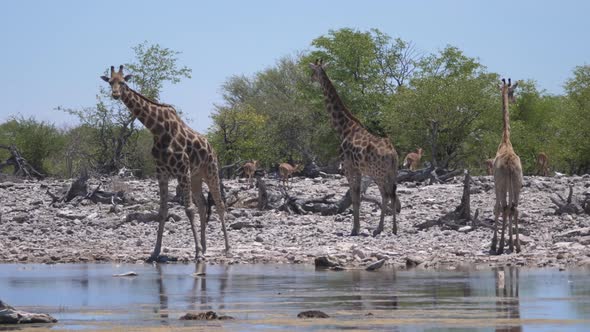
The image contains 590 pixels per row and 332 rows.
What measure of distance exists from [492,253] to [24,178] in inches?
934

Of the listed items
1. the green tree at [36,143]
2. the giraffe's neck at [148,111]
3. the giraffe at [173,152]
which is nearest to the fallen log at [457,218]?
the giraffe at [173,152]

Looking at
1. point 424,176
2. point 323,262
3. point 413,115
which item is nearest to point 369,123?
point 413,115

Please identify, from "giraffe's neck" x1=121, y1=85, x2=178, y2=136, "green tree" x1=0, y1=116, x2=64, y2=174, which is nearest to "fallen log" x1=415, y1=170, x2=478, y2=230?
"giraffe's neck" x1=121, y1=85, x2=178, y2=136

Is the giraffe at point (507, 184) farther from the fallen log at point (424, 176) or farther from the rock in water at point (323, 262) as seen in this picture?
the fallen log at point (424, 176)

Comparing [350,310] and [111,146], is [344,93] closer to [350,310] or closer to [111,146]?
[111,146]

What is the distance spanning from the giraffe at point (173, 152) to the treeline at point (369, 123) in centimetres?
2104

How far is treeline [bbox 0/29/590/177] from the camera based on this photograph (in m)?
48.1

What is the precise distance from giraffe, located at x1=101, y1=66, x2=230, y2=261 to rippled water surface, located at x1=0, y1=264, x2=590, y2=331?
2.00 metres

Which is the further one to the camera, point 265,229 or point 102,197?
point 102,197

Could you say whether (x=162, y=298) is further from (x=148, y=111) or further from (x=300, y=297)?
(x=148, y=111)

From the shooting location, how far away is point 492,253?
754 inches

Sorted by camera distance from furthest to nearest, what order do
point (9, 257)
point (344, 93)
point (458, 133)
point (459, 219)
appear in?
point (344, 93)
point (458, 133)
point (459, 219)
point (9, 257)

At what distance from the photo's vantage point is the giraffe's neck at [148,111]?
2058cm

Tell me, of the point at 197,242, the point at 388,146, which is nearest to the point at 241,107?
the point at 388,146
